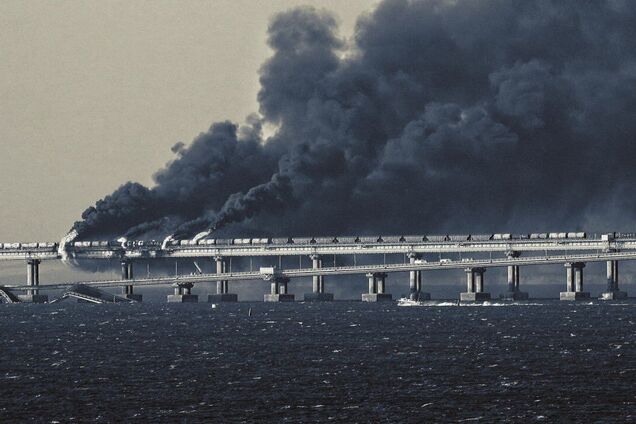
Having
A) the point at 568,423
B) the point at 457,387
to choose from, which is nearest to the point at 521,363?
the point at 457,387

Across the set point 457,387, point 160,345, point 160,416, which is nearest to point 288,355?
point 160,345

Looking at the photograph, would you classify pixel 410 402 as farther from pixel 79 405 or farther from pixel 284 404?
pixel 79 405

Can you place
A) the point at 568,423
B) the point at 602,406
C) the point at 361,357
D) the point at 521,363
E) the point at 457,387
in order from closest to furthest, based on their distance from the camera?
the point at 568,423 < the point at 602,406 < the point at 457,387 < the point at 521,363 < the point at 361,357

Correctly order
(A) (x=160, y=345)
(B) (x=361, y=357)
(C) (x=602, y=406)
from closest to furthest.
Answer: (C) (x=602, y=406), (B) (x=361, y=357), (A) (x=160, y=345)

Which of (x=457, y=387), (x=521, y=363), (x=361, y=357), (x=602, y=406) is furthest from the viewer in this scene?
(x=361, y=357)

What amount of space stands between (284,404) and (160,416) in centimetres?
1080

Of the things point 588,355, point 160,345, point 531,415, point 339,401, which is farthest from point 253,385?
point 160,345

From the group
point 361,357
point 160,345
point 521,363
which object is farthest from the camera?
point 160,345

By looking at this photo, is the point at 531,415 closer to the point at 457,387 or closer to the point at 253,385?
the point at 457,387

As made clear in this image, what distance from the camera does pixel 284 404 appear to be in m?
122

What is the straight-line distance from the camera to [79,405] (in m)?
124

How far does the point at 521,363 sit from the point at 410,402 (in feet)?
117

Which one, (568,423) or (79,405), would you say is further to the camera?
(79,405)

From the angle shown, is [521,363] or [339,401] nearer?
[339,401]
